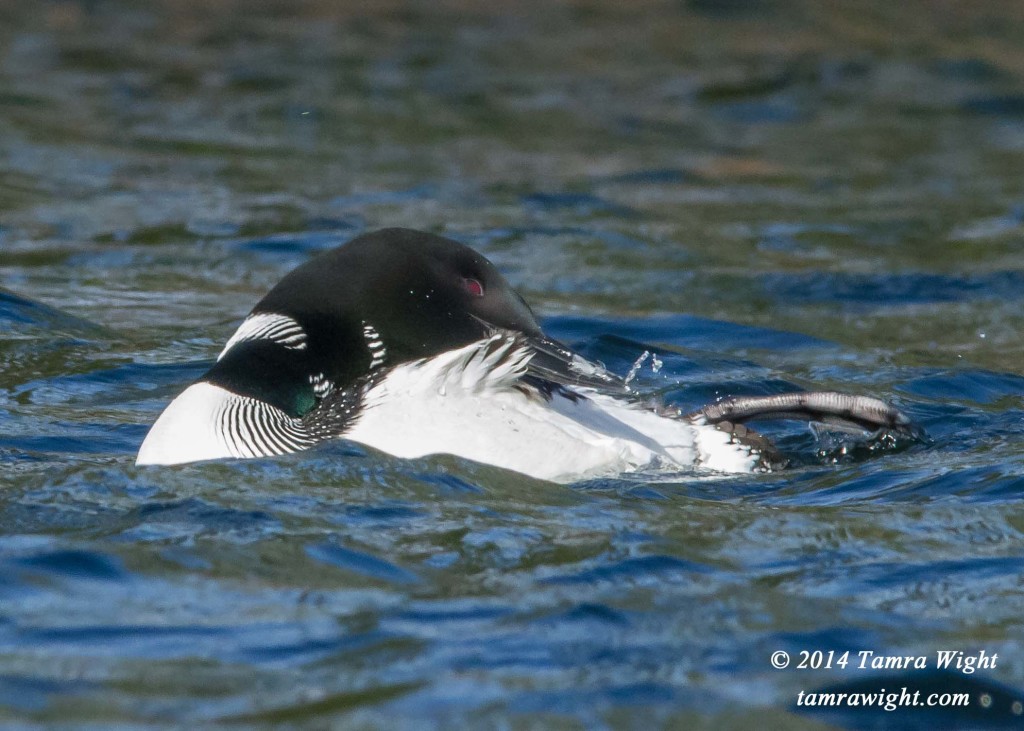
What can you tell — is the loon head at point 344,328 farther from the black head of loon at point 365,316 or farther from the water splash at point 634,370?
the water splash at point 634,370

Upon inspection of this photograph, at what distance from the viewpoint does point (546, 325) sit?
7223 mm

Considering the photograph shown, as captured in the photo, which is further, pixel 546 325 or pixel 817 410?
pixel 546 325

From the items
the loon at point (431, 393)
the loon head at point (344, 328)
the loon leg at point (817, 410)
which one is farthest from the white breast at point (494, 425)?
the loon leg at point (817, 410)

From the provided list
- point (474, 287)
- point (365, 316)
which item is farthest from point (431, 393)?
point (474, 287)

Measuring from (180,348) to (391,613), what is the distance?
139 inches

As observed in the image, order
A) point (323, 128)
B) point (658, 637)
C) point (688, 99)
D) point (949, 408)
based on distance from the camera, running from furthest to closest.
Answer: point (688, 99) → point (323, 128) → point (949, 408) → point (658, 637)

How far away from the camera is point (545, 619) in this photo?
332 cm

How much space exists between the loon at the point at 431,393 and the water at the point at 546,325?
0.34 ft

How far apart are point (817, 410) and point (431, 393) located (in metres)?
1.28

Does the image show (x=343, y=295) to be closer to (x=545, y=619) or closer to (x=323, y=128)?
(x=545, y=619)

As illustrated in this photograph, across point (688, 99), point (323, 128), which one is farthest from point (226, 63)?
point (688, 99)

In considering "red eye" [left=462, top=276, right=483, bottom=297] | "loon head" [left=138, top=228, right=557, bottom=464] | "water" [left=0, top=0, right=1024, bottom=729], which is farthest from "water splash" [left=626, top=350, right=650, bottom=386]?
"red eye" [left=462, top=276, right=483, bottom=297]

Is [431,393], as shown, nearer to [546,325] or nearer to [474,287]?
[474,287]

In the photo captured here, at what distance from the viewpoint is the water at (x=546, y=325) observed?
3.15 metres
